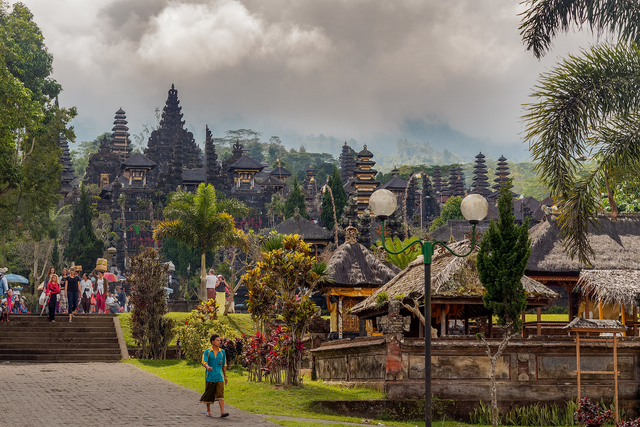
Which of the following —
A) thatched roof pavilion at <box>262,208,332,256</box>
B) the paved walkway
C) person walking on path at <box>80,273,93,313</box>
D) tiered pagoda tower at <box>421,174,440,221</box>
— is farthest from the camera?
tiered pagoda tower at <box>421,174,440,221</box>

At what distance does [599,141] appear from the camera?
15.9 metres

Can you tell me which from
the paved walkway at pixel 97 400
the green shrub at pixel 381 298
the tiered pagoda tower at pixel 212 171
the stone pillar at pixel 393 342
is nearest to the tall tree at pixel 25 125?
the paved walkway at pixel 97 400

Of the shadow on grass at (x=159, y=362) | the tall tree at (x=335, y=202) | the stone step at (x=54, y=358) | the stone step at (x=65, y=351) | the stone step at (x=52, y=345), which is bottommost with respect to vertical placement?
the shadow on grass at (x=159, y=362)

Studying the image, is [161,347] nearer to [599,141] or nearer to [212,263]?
[599,141]

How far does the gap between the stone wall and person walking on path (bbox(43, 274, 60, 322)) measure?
11.8 metres

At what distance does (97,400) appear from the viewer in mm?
15836

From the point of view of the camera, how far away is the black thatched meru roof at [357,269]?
1077 inches

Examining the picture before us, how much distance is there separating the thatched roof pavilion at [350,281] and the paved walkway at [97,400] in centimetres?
813

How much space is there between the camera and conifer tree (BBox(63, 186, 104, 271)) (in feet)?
173

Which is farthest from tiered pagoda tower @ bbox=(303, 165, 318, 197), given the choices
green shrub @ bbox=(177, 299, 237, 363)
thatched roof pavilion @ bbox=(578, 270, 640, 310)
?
thatched roof pavilion @ bbox=(578, 270, 640, 310)

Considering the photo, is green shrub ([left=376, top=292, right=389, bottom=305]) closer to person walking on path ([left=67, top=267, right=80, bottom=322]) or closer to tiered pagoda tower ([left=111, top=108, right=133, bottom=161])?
person walking on path ([left=67, top=267, right=80, bottom=322])

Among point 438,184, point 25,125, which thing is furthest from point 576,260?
point 438,184

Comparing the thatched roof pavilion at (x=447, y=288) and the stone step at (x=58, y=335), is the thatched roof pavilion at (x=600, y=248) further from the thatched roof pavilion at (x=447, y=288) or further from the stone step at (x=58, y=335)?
the stone step at (x=58, y=335)

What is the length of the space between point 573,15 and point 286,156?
13522cm
